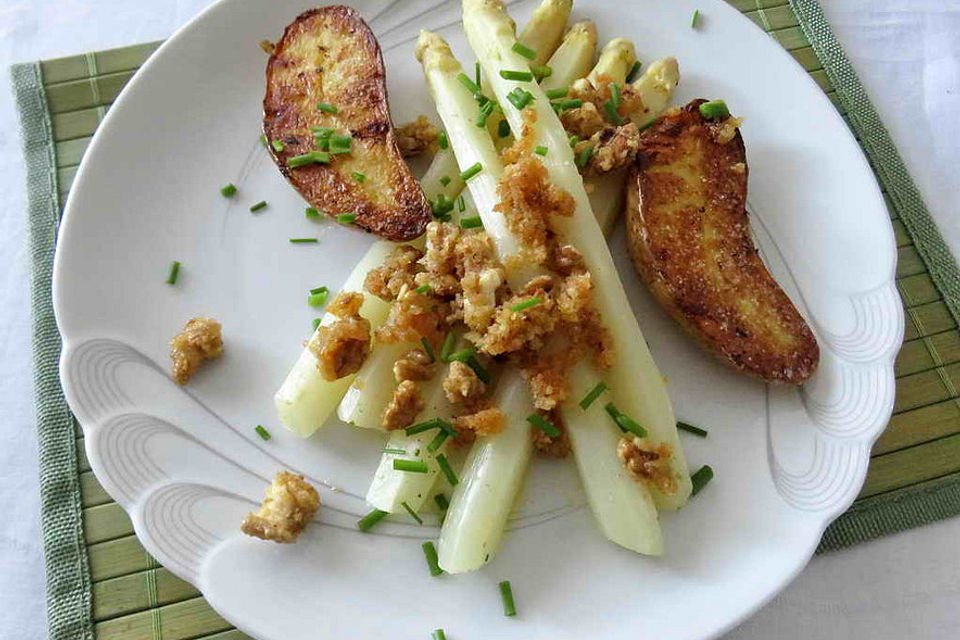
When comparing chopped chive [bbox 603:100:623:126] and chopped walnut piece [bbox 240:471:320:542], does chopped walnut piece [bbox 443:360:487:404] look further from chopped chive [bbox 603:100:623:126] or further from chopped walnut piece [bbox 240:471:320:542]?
chopped chive [bbox 603:100:623:126]

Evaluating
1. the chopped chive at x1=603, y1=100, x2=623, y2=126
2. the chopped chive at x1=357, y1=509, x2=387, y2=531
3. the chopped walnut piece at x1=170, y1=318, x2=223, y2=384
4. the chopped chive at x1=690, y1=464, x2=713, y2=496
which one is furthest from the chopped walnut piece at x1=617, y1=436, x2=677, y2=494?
the chopped walnut piece at x1=170, y1=318, x2=223, y2=384

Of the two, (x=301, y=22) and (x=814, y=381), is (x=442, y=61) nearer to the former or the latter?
(x=301, y=22)

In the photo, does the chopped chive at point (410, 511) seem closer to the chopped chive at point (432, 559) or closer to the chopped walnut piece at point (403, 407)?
the chopped chive at point (432, 559)

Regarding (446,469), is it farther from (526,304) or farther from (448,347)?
(526,304)

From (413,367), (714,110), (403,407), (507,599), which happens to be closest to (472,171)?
(413,367)

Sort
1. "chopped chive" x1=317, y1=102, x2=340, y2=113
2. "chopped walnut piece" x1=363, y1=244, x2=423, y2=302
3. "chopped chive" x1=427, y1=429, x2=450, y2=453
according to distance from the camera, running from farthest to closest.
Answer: "chopped chive" x1=317, y1=102, x2=340, y2=113 < "chopped walnut piece" x1=363, y1=244, x2=423, y2=302 < "chopped chive" x1=427, y1=429, x2=450, y2=453


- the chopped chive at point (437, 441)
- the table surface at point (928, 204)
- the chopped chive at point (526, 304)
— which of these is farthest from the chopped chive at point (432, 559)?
the table surface at point (928, 204)
